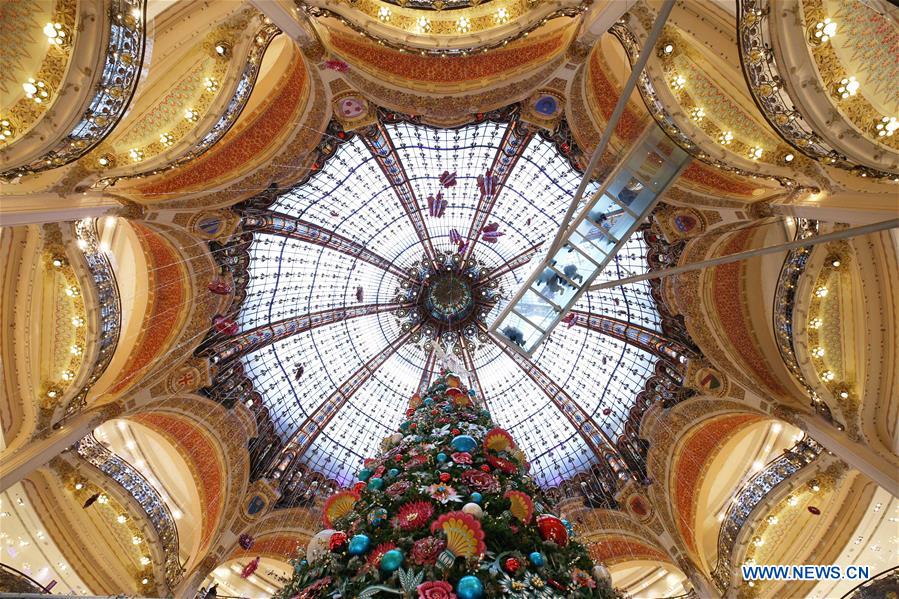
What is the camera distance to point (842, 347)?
10.1 metres

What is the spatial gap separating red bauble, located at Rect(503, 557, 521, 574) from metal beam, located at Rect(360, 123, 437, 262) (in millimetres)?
12230

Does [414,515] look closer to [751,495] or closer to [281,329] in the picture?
[751,495]

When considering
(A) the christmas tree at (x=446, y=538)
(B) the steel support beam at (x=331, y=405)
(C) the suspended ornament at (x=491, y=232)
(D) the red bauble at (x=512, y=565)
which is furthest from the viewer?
(C) the suspended ornament at (x=491, y=232)

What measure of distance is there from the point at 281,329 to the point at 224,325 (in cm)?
245

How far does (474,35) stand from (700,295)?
33.9 ft

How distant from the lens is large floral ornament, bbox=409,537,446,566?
10.4 feet

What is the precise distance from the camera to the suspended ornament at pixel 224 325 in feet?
48.5

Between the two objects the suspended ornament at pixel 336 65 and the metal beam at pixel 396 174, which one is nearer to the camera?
the suspended ornament at pixel 336 65

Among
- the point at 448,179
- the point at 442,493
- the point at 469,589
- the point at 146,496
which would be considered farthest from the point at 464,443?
the point at 146,496

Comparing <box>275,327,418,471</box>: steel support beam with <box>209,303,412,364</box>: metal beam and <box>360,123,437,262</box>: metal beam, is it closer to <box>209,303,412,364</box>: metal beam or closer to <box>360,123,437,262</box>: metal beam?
<box>209,303,412,364</box>: metal beam

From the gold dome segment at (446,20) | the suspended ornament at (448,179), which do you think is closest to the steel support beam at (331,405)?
the suspended ornament at (448,179)

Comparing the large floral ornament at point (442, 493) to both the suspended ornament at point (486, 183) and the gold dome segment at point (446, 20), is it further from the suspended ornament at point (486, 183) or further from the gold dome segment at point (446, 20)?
the suspended ornament at point (486, 183)

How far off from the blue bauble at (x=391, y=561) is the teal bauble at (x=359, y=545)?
1.14 ft

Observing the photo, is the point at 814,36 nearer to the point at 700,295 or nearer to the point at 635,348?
the point at 700,295
